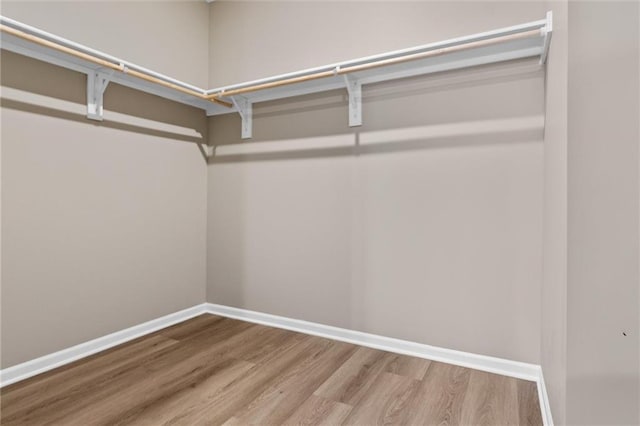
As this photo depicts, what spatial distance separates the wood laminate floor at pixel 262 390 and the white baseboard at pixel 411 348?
0.05 metres

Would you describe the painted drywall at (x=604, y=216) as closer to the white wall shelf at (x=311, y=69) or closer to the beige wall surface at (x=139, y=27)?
the white wall shelf at (x=311, y=69)

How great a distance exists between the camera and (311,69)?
6.81 feet

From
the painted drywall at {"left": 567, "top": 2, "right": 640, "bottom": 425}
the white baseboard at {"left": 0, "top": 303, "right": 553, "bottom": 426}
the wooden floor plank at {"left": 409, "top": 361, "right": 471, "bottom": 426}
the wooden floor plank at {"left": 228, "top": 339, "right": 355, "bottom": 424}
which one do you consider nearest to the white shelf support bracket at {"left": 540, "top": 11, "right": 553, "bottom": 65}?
the painted drywall at {"left": 567, "top": 2, "right": 640, "bottom": 425}

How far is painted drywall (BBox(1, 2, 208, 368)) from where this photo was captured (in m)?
1.74

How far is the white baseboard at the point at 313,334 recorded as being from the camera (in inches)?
68.6

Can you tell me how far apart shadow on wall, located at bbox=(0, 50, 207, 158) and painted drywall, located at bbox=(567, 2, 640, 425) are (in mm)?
2359

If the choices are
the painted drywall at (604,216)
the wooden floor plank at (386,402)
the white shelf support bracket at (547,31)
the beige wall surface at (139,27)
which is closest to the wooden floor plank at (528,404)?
the wooden floor plank at (386,402)

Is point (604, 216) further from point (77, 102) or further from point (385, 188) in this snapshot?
point (77, 102)

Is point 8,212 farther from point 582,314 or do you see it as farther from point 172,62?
point 582,314

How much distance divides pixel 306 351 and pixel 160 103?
199cm

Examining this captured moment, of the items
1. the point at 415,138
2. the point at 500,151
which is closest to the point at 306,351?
the point at 415,138

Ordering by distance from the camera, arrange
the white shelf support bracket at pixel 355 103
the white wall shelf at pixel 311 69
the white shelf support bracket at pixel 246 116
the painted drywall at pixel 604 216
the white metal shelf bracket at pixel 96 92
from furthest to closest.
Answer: the white shelf support bracket at pixel 246 116
the white shelf support bracket at pixel 355 103
the white metal shelf bracket at pixel 96 92
the white wall shelf at pixel 311 69
the painted drywall at pixel 604 216

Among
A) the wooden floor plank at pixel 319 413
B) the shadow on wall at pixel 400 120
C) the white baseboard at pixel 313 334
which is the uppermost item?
the shadow on wall at pixel 400 120

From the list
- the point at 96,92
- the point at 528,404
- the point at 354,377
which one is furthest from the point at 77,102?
the point at 528,404
